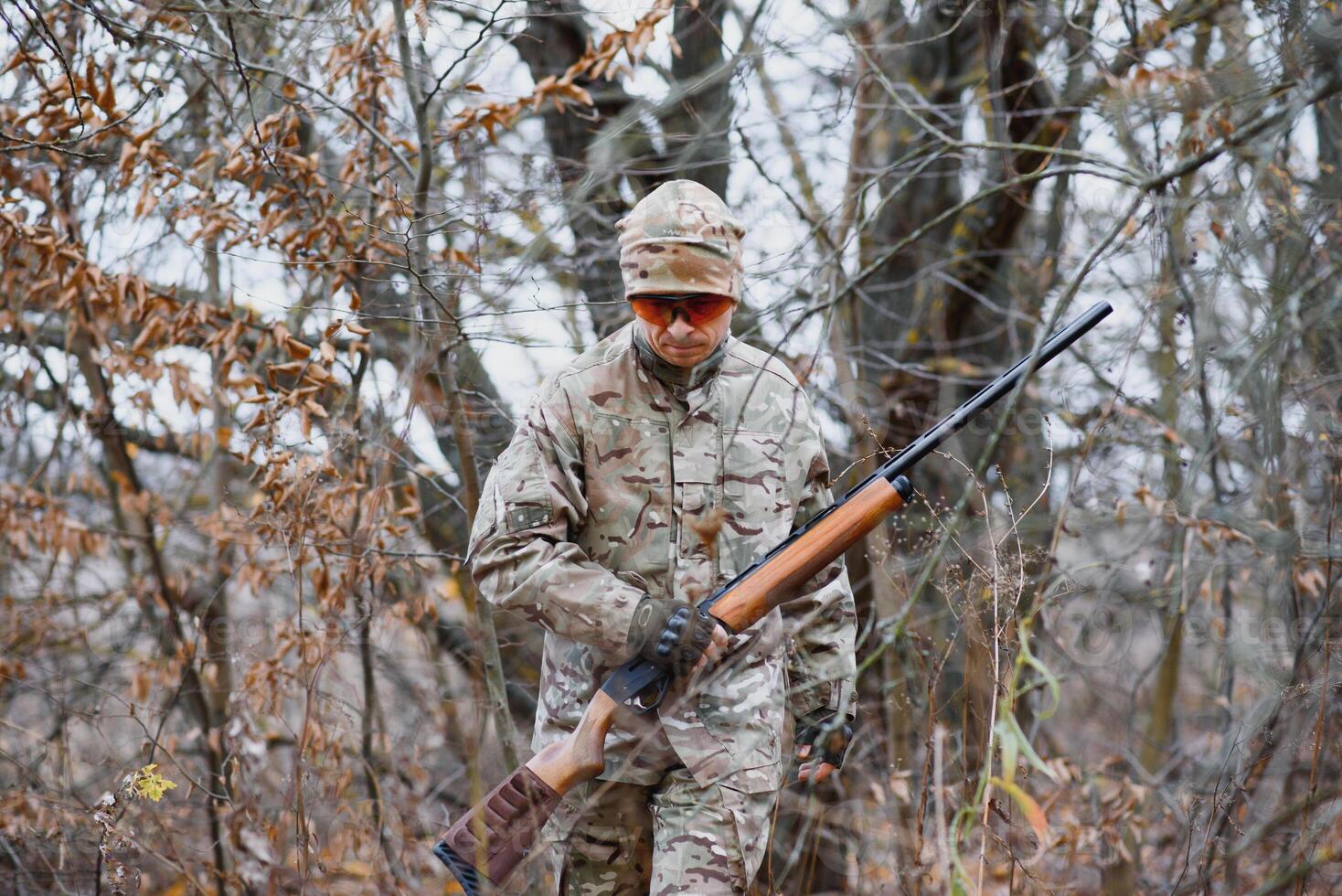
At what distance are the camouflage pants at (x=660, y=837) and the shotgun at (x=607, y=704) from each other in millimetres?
104

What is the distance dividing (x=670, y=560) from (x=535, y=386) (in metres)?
2.09

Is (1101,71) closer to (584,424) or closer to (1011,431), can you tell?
(1011,431)

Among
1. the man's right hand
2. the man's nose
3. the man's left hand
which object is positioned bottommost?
the man's left hand

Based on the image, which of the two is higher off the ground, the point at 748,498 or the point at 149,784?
the point at 748,498

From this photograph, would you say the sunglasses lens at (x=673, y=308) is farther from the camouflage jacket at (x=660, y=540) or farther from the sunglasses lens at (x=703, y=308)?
the camouflage jacket at (x=660, y=540)

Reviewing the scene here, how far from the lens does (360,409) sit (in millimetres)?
4422

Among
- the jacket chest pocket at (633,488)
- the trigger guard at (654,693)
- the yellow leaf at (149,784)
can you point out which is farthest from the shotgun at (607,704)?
the yellow leaf at (149,784)

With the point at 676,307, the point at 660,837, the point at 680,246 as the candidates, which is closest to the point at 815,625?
→ the point at 660,837

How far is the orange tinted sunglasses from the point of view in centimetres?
310

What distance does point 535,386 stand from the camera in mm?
5125

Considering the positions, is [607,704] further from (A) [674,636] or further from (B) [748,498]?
(B) [748,498]

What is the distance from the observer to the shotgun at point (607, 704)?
9.75ft

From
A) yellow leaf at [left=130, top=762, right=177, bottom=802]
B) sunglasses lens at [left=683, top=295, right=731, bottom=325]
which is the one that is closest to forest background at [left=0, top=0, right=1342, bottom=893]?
yellow leaf at [left=130, top=762, right=177, bottom=802]

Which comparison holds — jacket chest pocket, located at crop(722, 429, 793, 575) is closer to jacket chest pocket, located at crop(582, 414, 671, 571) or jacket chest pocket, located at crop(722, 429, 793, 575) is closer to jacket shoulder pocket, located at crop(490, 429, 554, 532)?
jacket chest pocket, located at crop(582, 414, 671, 571)
